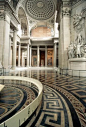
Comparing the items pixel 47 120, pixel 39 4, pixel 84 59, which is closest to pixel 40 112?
pixel 47 120

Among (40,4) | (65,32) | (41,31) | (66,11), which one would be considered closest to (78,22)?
(65,32)

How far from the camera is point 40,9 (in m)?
19.2

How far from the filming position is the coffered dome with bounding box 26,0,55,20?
57.5ft

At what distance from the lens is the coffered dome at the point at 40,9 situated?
17516 mm

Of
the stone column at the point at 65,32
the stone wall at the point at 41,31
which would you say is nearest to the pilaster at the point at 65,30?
the stone column at the point at 65,32

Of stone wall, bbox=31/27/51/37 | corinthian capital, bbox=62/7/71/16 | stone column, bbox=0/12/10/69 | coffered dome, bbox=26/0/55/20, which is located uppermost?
coffered dome, bbox=26/0/55/20

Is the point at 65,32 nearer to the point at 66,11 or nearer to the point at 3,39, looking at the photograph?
the point at 66,11

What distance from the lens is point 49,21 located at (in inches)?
863

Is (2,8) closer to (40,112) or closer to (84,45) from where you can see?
(84,45)

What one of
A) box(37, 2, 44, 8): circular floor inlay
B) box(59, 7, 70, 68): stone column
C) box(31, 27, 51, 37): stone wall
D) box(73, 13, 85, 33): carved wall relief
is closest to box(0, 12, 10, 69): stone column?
box(59, 7, 70, 68): stone column

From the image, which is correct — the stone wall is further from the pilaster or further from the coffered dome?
the pilaster

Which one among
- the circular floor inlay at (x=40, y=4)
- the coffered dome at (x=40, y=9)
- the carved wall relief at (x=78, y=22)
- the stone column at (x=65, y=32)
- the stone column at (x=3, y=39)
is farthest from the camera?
the circular floor inlay at (x=40, y=4)

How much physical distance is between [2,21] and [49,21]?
1655cm

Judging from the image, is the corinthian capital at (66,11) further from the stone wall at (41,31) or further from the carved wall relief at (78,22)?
the stone wall at (41,31)
